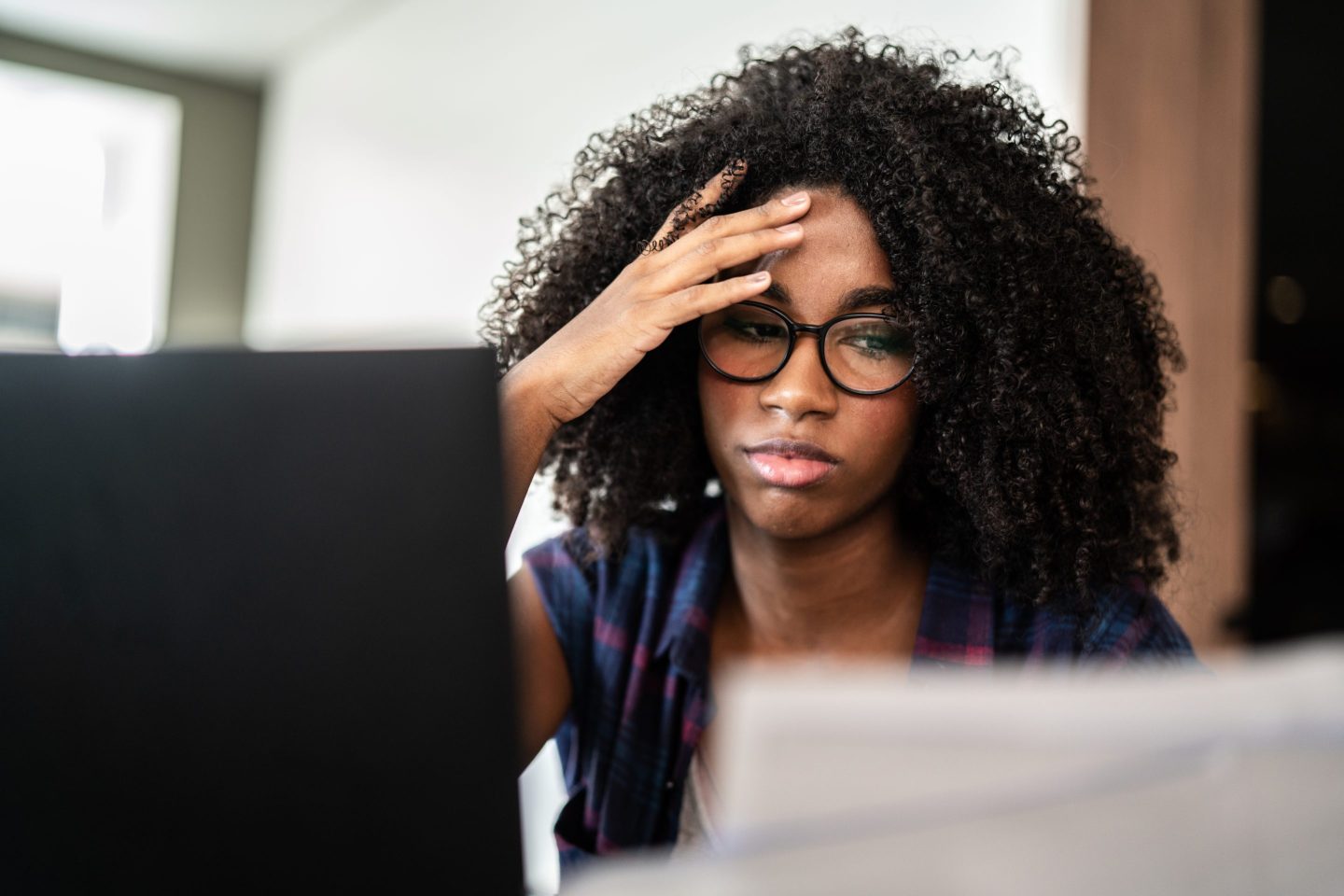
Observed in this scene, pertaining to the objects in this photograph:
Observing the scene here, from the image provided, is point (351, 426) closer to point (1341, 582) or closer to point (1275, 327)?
point (1275, 327)

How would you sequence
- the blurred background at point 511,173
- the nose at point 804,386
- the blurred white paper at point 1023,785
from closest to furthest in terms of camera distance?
the blurred white paper at point 1023,785 < the nose at point 804,386 < the blurred background at point 511,173

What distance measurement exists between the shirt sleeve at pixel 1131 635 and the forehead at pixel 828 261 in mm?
384

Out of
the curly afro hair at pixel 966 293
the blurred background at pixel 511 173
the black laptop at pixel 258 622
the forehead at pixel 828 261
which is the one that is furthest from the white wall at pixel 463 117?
the black laptop at pixel 258 622

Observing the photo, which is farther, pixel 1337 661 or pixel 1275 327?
pixel 1275 327

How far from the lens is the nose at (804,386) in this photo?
102 centimetres

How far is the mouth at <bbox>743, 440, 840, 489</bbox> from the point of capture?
1.03 meters

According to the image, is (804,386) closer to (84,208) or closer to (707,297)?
(707,297)

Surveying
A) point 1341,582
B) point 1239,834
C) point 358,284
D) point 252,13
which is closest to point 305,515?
point 1239,834

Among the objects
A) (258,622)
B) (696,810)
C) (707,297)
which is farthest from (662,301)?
(258,622)

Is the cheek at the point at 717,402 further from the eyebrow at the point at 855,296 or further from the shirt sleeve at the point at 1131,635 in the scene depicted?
the shirt sleeve at the point at 1131,635

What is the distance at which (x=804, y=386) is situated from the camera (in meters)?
1.02

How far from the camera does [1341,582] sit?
8.63 feet

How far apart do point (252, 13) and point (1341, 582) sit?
13.5 ft

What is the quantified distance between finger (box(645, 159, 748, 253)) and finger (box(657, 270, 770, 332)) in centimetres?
8
